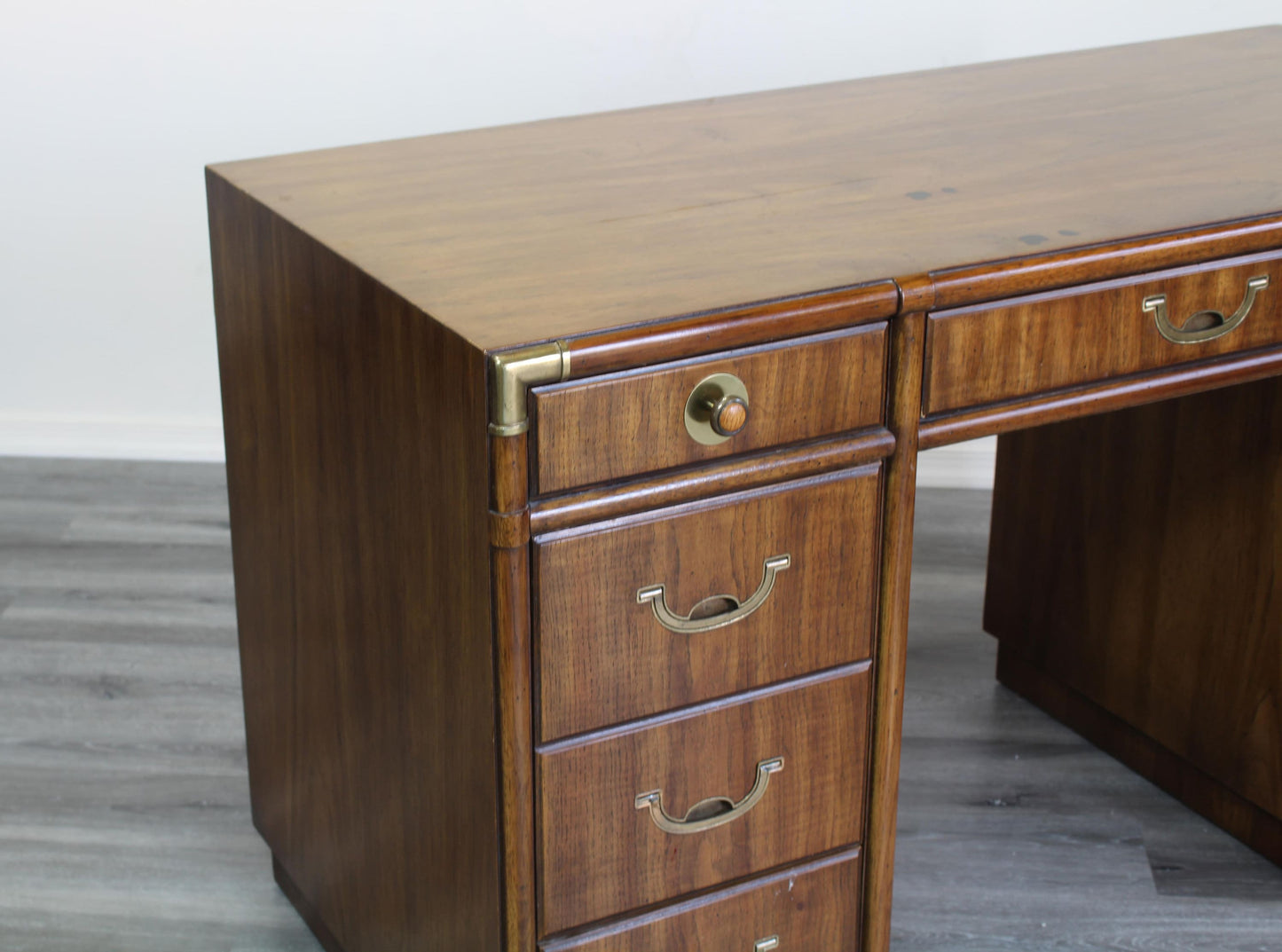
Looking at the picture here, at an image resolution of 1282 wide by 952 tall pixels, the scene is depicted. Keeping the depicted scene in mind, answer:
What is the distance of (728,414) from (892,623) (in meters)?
0.31

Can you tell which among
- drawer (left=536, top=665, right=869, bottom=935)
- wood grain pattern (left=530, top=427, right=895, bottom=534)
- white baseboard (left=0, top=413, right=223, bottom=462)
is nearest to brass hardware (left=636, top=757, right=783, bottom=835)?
drawer (left=536, top=665, right=869, bottom=935)

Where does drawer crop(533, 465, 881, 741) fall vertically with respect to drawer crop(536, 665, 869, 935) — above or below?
above

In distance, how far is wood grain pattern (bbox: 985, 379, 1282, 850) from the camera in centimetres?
200

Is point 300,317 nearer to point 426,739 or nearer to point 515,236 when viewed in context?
point 515,236

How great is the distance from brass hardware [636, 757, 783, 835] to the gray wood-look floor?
571 mm

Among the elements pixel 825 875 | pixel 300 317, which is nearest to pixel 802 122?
pixel 300 317

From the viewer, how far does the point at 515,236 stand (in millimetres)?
1466

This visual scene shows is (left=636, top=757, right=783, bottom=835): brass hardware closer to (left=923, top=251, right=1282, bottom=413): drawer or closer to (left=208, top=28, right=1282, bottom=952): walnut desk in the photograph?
(left=208, top=28, right=1282, bottom=952): walnut desk

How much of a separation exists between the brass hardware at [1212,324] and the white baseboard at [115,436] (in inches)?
87.2

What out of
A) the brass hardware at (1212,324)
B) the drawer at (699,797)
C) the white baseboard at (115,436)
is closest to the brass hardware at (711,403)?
the drawer at (699,797)

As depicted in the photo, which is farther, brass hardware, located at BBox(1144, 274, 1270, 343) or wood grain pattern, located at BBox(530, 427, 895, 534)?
brass hardware, located at BBox(1144, 274, 1270, 343)

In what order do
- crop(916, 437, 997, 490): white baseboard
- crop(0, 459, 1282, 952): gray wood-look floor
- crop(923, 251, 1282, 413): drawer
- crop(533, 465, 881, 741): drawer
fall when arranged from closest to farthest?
crop(533, 465, 881, 741): drawer < crop(923, 251, 1282, 413): drawer < crop(0, 459, 1282, 952): gray wood-look floor < crop(916, 437, 997, 490): white baseboard

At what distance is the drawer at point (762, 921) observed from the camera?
4.72ft

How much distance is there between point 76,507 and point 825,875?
1972 mm
